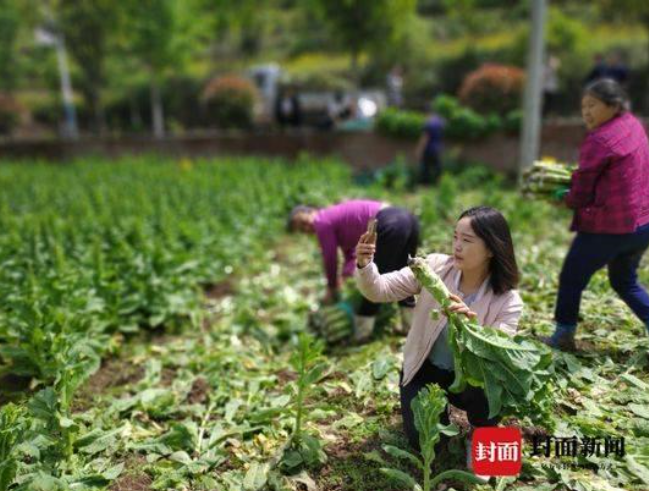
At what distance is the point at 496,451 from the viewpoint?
2.66 m

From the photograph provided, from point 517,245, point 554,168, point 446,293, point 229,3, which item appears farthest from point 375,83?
point 446,293

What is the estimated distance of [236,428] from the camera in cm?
354

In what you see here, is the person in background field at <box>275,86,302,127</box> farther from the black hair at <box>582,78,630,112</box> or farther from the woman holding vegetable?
the woman holding vegetable

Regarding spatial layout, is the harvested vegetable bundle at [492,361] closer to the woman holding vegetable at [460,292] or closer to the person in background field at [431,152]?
the woman holding vegetable at [460,292]

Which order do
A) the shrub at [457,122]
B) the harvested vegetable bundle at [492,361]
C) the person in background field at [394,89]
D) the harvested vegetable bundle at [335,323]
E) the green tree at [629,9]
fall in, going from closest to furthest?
the harvested vegetable bundle at [492,361] → the harvested vegetable bundle at [335,323] → the shrub at [457,122] → the green tree at [629,9] → the person in background field at [394,89]

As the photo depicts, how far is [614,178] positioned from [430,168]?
704 centimetres

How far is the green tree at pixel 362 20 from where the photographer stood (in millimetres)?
13992

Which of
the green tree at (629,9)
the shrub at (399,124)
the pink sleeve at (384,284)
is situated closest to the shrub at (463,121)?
the shrub at (399,124)

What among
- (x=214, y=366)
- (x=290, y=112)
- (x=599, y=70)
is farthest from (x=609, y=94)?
(x=290, y=112)

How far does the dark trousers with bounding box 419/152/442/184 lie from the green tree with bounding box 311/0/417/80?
5.32 m

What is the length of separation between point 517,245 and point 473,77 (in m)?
6.61

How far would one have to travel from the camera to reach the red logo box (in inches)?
104

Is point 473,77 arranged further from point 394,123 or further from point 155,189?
point 155,189

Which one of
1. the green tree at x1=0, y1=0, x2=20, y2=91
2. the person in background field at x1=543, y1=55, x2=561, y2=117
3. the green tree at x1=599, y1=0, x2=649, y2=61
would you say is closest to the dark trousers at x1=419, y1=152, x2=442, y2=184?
the person in background field at x1=543, y1=55, x2=561, y2=117
